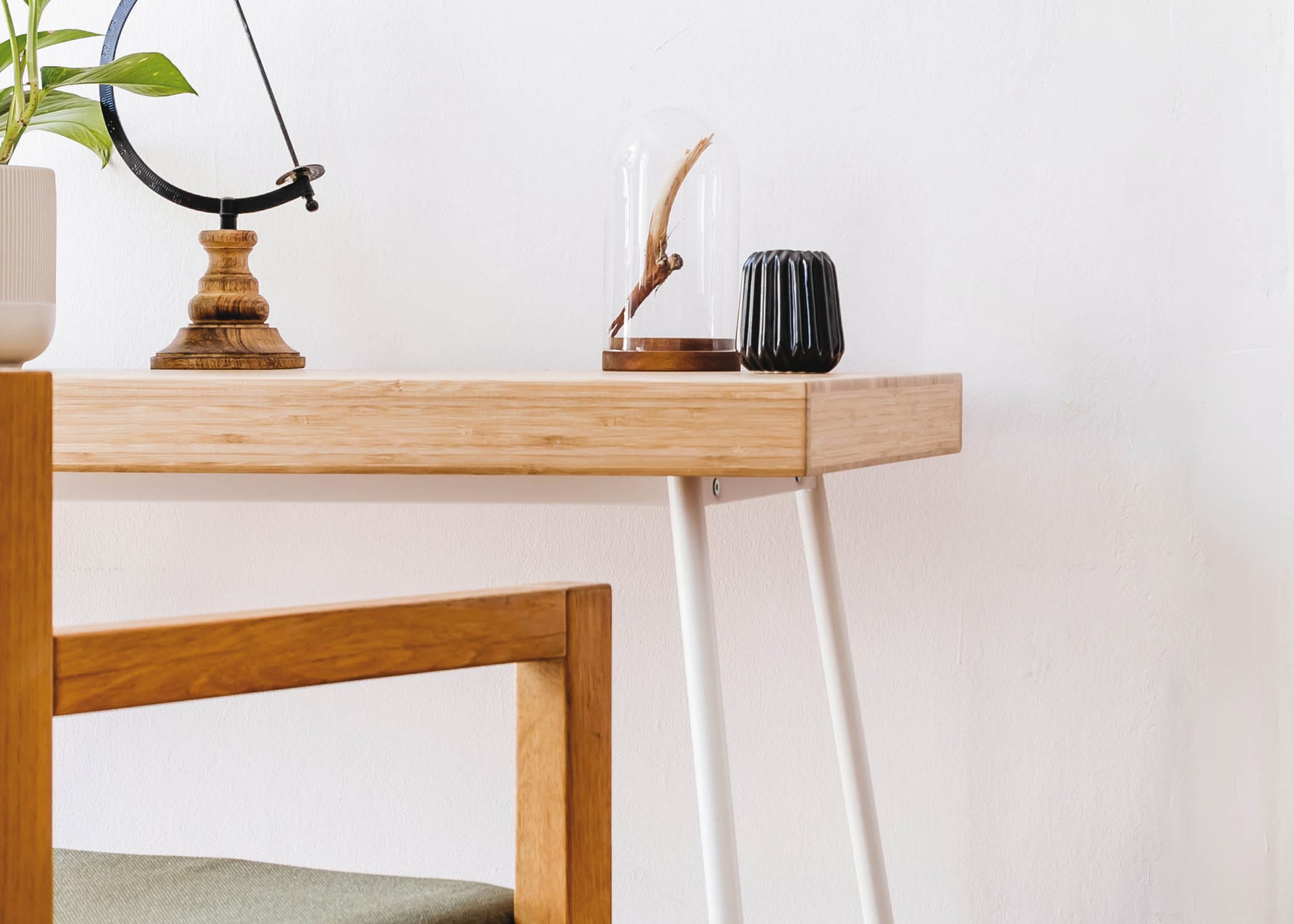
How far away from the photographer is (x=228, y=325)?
3.91ft

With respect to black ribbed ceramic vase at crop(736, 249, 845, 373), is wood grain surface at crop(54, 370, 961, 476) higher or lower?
lower

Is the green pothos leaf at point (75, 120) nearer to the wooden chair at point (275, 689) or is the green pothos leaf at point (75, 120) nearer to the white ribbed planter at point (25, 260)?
the white ribbed planter at point (25, 260)

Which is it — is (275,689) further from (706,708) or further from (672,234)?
(672,234)

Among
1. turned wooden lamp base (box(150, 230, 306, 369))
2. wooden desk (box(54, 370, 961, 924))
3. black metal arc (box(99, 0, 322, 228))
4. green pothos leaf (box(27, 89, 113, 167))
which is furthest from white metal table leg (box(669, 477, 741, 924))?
green pothos leaf (box(27, 89, 113, 167))

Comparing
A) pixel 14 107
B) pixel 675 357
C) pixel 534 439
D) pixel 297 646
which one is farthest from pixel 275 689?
pixel 14 107

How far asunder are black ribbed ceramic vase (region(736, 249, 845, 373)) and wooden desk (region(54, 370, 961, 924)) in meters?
0.09

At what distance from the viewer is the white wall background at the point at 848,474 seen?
4.03 feet

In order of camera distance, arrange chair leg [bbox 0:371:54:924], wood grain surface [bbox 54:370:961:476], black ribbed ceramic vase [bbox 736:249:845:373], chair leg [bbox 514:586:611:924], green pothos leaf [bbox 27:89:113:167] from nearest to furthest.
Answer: chair leg [bbox 0:371:54:924]
chair leg [bbox 514:586:611:924]
wood grain surface [bbox 54:370:961:476]
black ribbed ceramic vase [bbox 736:249:845:373]
green pothos leaf [bbox 27:89:113:167]

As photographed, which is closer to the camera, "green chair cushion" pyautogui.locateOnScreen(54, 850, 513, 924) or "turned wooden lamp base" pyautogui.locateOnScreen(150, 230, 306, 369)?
"green chair cushion" pyautogui.locateOnScreen(54, 850, 513, 924)

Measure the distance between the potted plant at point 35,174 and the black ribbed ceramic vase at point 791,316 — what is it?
548 millimetres

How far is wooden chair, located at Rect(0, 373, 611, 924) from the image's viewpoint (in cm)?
48

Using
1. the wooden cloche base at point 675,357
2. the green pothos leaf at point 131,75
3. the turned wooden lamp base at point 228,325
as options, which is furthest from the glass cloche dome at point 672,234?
the green pothos leaf at point 131,75

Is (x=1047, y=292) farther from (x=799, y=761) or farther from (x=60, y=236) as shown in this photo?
(x=60, y=236)

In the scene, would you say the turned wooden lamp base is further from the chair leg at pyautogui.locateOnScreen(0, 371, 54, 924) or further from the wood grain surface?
the chair leg at pyautogui.locateOnScreen(0, 371, 54, 924)
